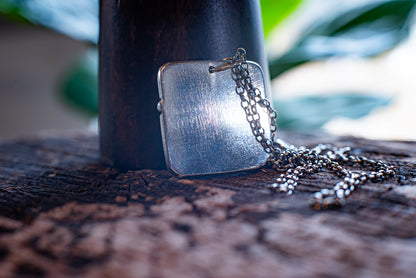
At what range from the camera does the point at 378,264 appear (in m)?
0.27

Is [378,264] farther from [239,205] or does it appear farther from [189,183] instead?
[189,183]

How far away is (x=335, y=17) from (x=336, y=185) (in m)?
1.18

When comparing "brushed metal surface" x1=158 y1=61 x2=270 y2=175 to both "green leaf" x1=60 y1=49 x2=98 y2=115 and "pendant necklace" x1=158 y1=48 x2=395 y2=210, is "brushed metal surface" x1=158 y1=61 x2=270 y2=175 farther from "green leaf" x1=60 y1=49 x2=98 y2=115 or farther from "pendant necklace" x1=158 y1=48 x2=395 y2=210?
"green leaf" x1=60 y1=49 x2=98 y2=115

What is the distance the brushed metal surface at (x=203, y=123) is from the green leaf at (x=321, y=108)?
0.85 metres

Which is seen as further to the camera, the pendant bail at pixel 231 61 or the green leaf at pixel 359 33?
the green leaf at pixel 359 33

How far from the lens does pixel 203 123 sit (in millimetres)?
532

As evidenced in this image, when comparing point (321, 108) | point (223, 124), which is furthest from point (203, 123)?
point (321, 108)

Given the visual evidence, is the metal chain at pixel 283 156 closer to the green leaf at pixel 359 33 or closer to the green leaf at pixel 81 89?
the green leaf at pixel 359 33

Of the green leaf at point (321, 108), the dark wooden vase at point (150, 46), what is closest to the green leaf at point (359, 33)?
the green leaf at point (321, 108)

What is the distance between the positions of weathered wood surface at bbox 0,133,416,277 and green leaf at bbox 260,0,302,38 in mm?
1174

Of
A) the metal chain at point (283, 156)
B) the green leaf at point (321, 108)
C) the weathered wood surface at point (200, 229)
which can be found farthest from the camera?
the green leaf at point (321, 108)

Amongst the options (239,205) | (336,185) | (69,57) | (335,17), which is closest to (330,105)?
(335,17)

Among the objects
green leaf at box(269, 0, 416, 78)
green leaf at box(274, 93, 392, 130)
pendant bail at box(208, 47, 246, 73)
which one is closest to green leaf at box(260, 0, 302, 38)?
green leaf at box(269, 0, 416, 78)

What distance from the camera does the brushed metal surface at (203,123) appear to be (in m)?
0.52
